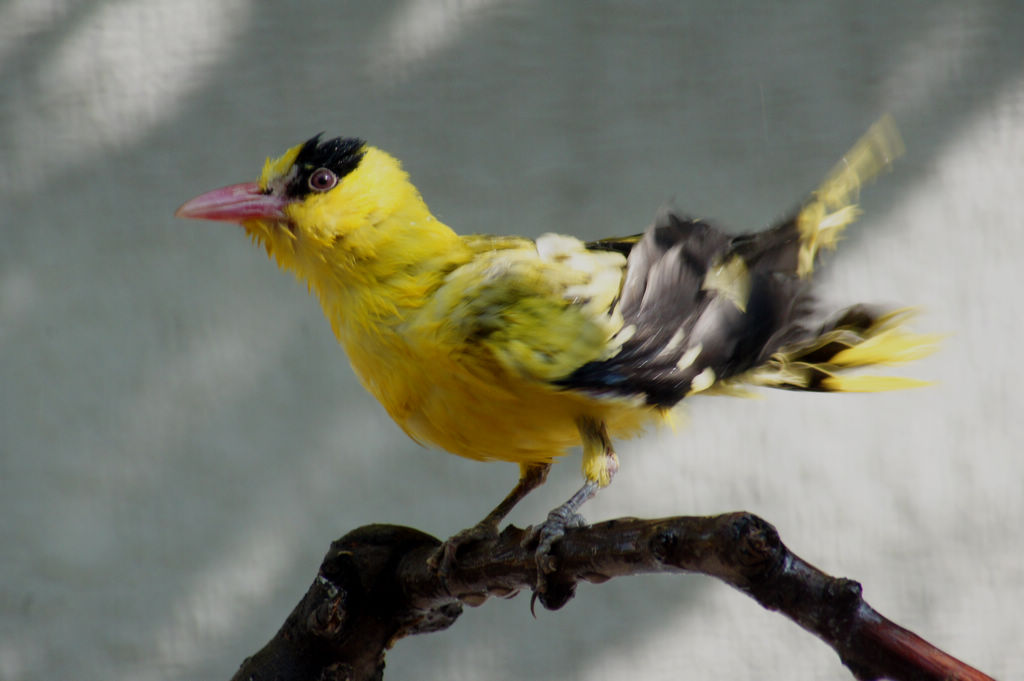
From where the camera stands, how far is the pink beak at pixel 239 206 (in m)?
1.35

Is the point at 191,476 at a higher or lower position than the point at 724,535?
higher

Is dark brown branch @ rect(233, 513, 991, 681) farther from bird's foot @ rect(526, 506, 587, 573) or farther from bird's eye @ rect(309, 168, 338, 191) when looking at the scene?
bird's eye @ rect(309, 168, 338, 191)

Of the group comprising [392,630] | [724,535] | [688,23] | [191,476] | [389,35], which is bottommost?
[724,535]

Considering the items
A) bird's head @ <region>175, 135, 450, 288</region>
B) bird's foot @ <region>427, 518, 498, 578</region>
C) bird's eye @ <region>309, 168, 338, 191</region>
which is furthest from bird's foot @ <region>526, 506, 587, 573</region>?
bird's eye @ <region>309, 168, 338, 191</region>

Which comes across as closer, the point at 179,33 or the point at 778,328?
the point at 778,328

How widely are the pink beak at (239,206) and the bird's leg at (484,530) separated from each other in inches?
18.6

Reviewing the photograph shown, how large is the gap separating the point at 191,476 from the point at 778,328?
142 cm

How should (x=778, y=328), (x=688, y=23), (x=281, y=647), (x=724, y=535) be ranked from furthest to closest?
(x=688, y=23) < (x=778, y=328) < (x=281, y=647) < (x=724, y=535)

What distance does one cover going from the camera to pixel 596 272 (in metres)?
1.28

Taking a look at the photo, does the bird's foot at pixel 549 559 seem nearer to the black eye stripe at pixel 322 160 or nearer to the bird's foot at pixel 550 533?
the bird's foot at pixel 550 533

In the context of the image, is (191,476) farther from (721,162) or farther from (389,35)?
(721,162)

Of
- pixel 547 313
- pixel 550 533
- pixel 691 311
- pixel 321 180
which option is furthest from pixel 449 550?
pixel 321 180

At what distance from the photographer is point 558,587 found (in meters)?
1.14

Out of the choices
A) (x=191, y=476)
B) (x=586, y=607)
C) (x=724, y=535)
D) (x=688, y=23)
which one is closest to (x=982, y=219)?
(x=688, y=23)
